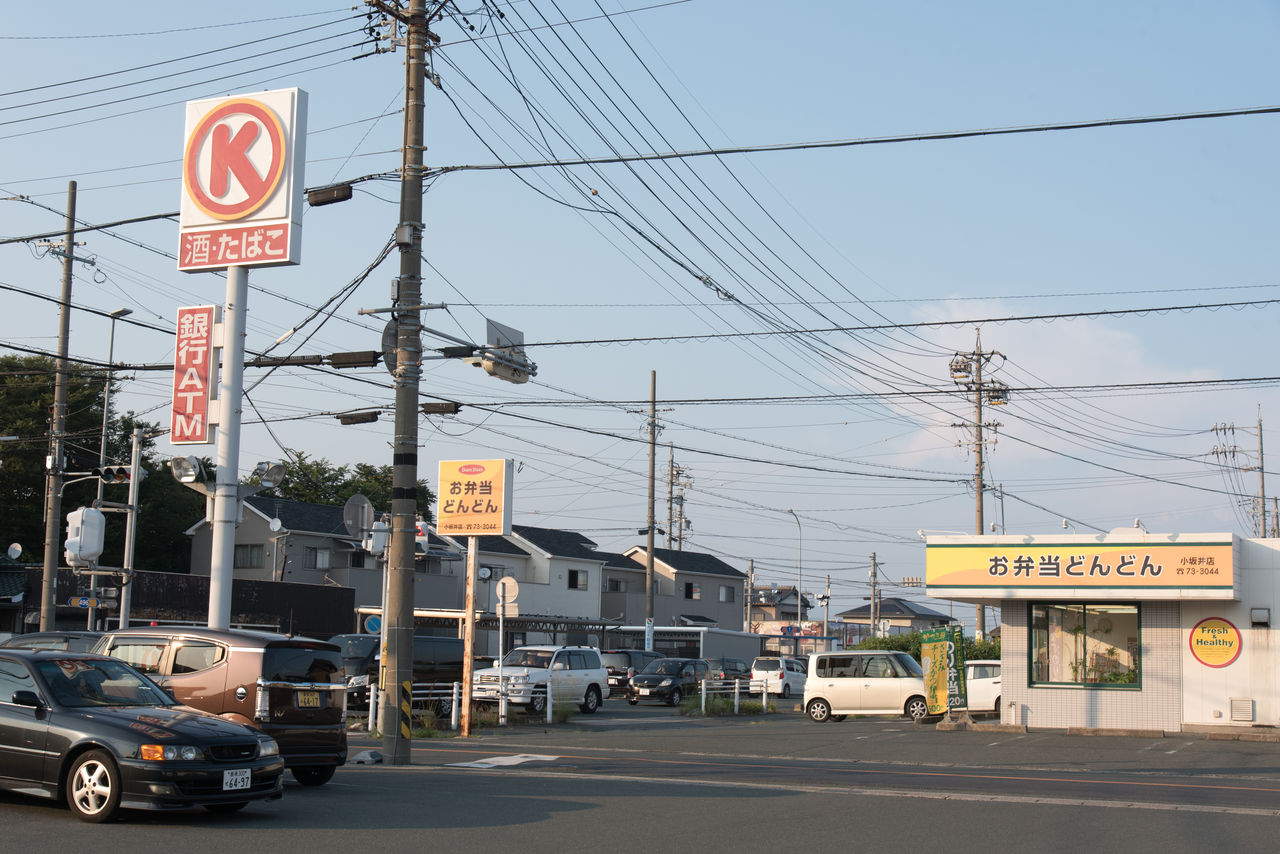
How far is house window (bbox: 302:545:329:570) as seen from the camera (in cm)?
5303

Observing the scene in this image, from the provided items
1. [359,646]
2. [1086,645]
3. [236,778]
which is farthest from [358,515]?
[1086,645]

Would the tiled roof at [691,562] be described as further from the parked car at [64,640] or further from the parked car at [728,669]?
the parked car at [64,640]

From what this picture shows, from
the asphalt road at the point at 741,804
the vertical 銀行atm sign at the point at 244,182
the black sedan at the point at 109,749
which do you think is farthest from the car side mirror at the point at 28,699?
the vertical 銀行atm sign at the point at 244,182

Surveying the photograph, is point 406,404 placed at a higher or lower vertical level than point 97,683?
higher

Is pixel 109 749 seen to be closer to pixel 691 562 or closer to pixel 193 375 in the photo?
pixel 193 375

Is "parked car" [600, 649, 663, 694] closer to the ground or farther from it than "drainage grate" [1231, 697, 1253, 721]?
closer to the ground

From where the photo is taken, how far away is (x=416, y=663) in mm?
29938

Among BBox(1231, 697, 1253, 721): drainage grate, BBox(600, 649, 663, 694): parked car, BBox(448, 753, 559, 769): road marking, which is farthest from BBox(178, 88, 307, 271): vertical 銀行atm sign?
BBox(600, 649, 663, 694): parked car

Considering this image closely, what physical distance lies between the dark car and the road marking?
63.2 ft

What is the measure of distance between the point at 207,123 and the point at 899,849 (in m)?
16.2

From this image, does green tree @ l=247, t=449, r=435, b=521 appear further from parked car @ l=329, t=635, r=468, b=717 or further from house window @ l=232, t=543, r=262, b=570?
parked car @ l=329, t=635, r=468, b=717

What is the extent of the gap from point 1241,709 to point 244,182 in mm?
21322

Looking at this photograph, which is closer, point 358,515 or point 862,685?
point 358,515

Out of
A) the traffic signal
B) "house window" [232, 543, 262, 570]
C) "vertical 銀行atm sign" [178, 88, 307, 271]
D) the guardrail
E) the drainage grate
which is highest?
"vertical 銀行atm sign" [178, 88, 307, 271]
